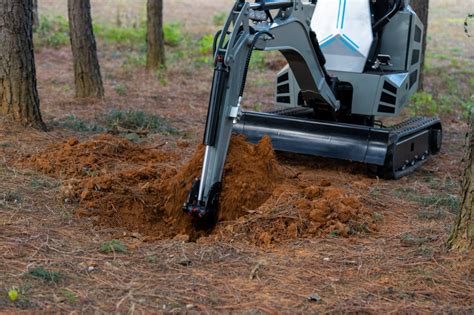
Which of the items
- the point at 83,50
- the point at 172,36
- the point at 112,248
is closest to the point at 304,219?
the point at 112,248

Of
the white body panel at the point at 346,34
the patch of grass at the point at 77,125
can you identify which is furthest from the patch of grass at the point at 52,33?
the white body panel at the point at 346,34

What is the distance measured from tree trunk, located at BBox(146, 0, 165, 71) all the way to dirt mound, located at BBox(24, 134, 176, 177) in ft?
20.5

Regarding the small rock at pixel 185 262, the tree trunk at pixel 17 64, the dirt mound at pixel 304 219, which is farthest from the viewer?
the tree trunk at pixel 17 64

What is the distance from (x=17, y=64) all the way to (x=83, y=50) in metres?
2.74

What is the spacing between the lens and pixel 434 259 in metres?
5.33

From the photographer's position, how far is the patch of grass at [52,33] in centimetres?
1716

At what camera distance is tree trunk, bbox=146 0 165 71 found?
46.9 feet

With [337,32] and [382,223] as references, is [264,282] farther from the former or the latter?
[337,32]

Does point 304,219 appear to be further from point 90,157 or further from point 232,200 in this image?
point 90,157

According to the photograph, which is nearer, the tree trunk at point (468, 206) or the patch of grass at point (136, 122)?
the tree trunk at point (468, 206)

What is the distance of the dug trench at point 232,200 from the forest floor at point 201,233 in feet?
0.04

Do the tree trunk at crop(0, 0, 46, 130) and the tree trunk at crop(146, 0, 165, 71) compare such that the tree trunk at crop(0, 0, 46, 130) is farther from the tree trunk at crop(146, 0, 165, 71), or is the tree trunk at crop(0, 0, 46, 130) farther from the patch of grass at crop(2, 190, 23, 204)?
the tree trunk at crop(146, 0, 165, 71)

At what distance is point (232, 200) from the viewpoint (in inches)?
251

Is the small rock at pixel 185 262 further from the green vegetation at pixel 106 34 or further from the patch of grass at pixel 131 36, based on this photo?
the patch of grass at pixel 131 36
